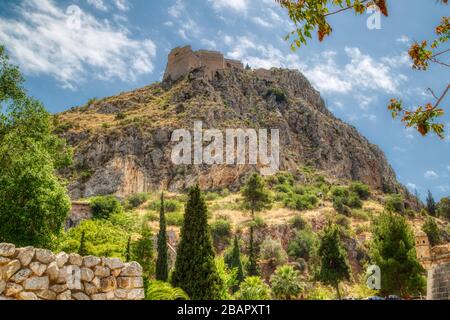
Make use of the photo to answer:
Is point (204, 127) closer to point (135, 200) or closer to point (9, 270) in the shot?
point (135, 200)

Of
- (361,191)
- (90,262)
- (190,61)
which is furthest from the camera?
(190,61)

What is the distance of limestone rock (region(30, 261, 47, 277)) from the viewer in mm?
7217

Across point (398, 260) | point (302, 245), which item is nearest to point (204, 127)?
point (302, 245)

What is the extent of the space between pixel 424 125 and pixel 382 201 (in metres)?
75.0

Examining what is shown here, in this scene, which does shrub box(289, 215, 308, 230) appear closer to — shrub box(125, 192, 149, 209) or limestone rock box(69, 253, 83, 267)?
shrub box(125, 192, 149, 209)

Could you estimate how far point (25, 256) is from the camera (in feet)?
23.6

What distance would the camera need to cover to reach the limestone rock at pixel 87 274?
7789 mm

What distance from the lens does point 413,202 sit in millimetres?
102312

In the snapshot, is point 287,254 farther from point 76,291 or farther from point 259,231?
point 76,291

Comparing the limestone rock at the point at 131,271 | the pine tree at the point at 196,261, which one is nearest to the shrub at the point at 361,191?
the pine tree at the point at 196,261

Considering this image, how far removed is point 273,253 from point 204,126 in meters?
35.7

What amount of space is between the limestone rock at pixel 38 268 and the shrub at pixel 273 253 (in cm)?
4189

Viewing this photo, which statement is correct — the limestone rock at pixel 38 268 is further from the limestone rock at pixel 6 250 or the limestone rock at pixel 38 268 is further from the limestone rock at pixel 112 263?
the limestone rock at pixel 112 263
